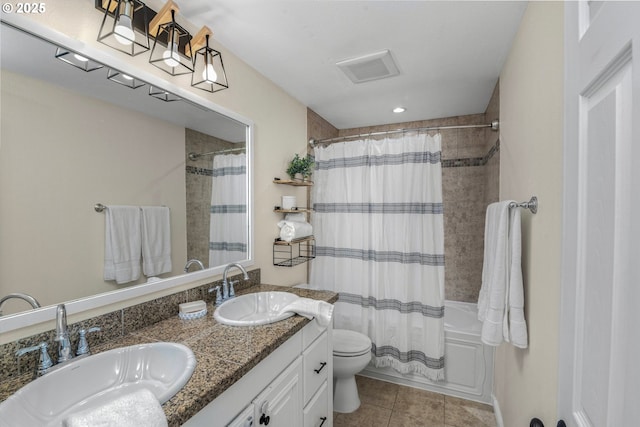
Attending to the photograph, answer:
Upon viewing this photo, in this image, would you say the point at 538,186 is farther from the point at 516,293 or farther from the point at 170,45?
the point at 170,45

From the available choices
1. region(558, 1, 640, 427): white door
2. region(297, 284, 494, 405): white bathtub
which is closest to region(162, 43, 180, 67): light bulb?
region(558, 1, 640, 427): white door

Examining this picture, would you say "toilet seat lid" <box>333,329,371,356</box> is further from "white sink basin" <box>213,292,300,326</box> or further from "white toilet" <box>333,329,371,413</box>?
"white sink basin" <box>213,292,300,326</box>

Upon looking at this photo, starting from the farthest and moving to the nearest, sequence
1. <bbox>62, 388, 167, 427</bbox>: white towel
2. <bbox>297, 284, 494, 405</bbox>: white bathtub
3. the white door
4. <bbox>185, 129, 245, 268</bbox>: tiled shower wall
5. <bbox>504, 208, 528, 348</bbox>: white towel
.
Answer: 1. <bbox>297, 284, 494, 405</bbox>: white bathtub
2. <bbox>185, 129, 245, 268</bbox>: tiled shower wall
3. <bbox>504, 208, 528, 348</bbox>: white towel
4. <bbox>62, 388, 167, 427</bbox>: white towel
5. the white door

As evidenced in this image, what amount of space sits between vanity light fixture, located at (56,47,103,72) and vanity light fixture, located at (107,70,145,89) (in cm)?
5

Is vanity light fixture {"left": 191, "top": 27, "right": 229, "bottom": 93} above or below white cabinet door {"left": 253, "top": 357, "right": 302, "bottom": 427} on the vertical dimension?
above

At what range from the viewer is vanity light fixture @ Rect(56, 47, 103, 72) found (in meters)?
1.02

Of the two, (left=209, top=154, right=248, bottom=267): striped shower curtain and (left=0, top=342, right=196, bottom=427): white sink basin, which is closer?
(left=0, top=342, right=196, bottom=427): white sink basin

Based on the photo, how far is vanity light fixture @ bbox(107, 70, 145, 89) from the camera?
3.83 ft

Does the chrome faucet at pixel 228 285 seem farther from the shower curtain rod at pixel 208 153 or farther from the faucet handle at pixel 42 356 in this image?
the faucet handle at pixel 42 356

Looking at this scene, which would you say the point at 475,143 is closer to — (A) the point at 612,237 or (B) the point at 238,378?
(A) the point at 612,237

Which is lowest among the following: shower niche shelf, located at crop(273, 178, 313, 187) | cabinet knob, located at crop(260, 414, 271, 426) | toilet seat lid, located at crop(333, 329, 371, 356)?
toilet seat lid, located at crop(333, 329, 371, 356)

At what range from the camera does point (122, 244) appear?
3.98 feet

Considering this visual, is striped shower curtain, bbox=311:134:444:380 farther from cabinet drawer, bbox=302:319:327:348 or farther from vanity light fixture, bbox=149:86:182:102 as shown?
vanity light fixture, bbox=149:86:182:102

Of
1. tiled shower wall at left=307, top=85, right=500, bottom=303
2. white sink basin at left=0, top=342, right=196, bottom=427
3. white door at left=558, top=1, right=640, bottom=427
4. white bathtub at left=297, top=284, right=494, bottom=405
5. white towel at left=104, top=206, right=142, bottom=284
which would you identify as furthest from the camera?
tiled shower wall at left=307, top=85, right=500, bottom=303
